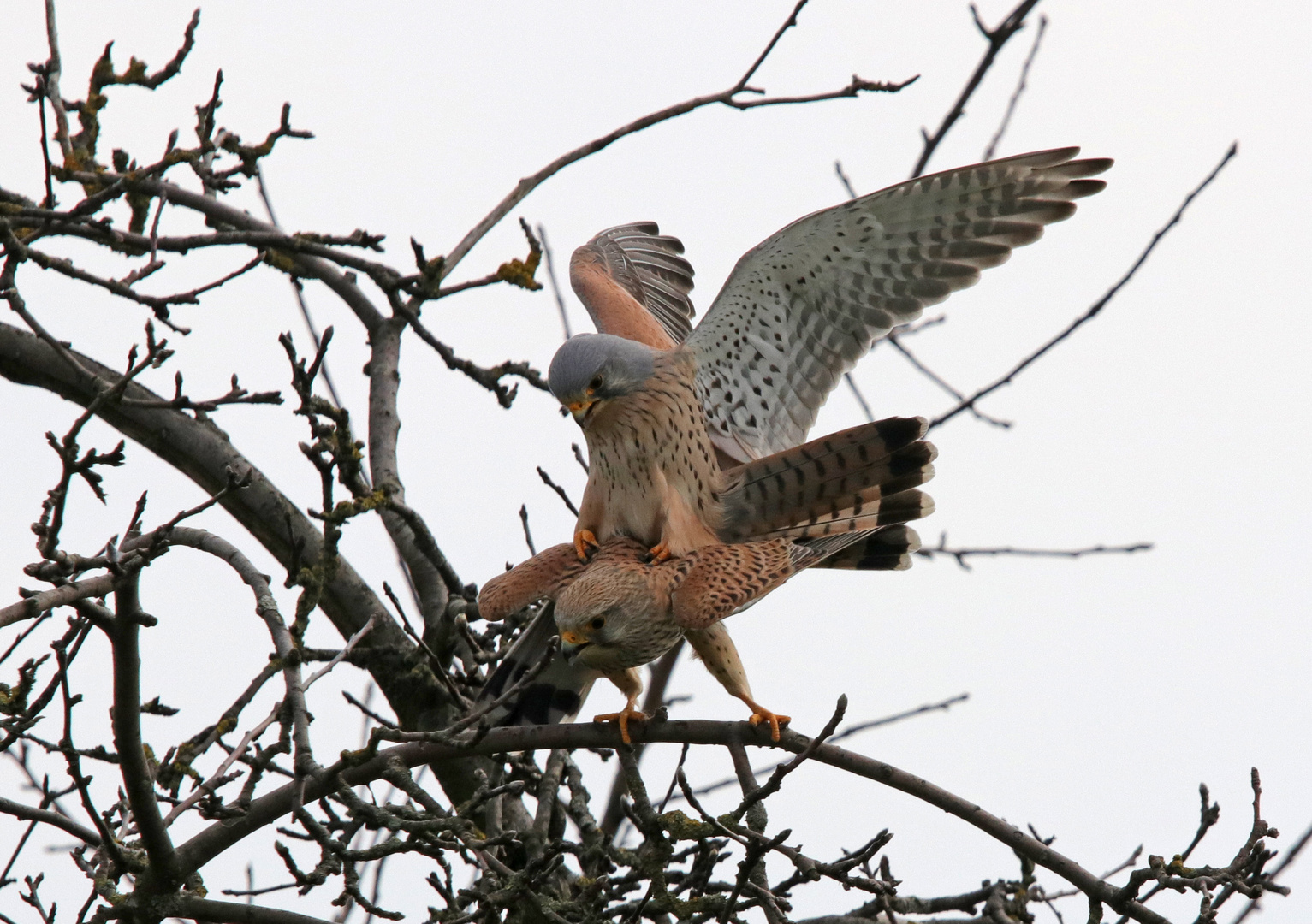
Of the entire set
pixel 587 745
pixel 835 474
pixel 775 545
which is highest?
pixel 835 474

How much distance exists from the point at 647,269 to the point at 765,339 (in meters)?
1.51

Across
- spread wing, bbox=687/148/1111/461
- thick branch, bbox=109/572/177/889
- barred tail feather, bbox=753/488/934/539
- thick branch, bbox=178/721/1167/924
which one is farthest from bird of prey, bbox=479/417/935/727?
thick branch, bbox=109/572/177/889

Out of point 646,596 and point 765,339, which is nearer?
point 646,596

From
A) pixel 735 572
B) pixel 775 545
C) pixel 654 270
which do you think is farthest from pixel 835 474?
pixel 654 270

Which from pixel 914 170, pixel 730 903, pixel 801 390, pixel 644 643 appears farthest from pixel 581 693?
pixel 914 170

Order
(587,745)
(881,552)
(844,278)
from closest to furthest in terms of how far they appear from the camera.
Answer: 1. (587,745)
2. (881,552)
3. (844,278)

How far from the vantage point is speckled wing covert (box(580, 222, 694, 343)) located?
19.5ft

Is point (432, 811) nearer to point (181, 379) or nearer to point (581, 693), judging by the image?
point (581, 693)

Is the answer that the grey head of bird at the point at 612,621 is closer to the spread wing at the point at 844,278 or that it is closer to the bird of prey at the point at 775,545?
the bird of prey at the point at 775,545

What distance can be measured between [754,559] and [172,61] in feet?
8.15

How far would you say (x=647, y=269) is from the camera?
616 centimetres

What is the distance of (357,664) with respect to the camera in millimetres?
3760

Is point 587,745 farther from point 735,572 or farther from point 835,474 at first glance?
point 835,474

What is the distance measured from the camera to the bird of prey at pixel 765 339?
4082 millimetres
